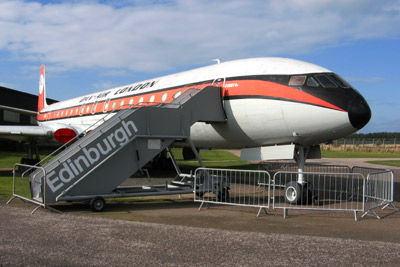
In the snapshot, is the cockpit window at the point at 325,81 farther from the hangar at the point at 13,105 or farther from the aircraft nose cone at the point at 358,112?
the hangar at the point at 13,105

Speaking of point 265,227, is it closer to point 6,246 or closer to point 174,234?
point 174,234

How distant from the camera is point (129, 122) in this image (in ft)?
31.1

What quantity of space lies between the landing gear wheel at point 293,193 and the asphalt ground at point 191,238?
25.1 inches

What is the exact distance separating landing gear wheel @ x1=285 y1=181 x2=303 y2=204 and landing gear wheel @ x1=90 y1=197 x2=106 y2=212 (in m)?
4.51

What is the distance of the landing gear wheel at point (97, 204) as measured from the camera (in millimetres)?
8688

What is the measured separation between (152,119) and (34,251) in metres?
5.05

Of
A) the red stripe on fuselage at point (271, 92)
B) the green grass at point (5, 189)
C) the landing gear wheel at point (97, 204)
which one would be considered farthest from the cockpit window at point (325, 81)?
the green grass at point (5, 189)

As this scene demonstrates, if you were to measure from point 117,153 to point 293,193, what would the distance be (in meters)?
4.44

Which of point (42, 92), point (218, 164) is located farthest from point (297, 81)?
point (42, 92)

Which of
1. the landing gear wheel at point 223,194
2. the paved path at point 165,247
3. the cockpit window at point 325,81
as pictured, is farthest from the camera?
the landing gear wheel at point 223,194

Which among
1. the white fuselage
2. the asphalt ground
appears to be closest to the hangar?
the white fuselage

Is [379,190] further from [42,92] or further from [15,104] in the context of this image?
[15,104]

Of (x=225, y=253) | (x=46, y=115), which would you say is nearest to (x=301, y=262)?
(x=225, y=253)

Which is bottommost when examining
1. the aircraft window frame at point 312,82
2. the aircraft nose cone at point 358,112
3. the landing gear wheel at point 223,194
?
the landing gear wheel at point 223,194
